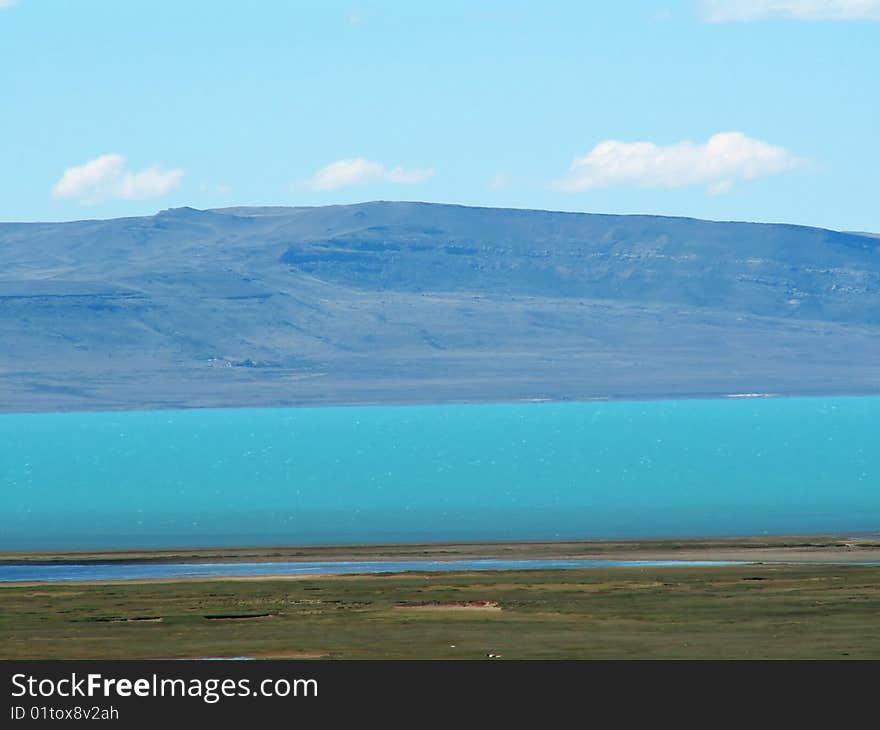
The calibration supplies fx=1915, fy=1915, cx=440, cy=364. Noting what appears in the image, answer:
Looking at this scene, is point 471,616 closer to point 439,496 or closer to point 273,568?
point 273,568

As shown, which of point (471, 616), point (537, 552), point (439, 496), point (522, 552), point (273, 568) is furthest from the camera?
point (439, 496)

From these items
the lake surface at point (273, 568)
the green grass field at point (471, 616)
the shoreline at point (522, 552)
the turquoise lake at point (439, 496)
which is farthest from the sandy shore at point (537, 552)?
the green grass field at point (471, 616)

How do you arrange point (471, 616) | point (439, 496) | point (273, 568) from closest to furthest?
point (471, 616)
point (273, 568)
point (439, 496)

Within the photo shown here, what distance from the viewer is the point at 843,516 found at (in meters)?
85.9

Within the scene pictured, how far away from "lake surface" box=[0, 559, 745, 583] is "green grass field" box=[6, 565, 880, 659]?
15.0ft

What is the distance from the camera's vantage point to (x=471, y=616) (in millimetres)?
41344

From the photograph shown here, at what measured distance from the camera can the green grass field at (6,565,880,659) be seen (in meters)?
34.7

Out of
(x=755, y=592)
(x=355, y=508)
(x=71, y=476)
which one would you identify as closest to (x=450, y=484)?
(x=355, y=508)

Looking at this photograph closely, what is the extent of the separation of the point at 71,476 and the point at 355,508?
56927 millimetres

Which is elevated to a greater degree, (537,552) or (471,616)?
(537,552)

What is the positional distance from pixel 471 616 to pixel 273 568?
74.1ft

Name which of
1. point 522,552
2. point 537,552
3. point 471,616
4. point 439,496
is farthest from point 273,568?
point 439,496
